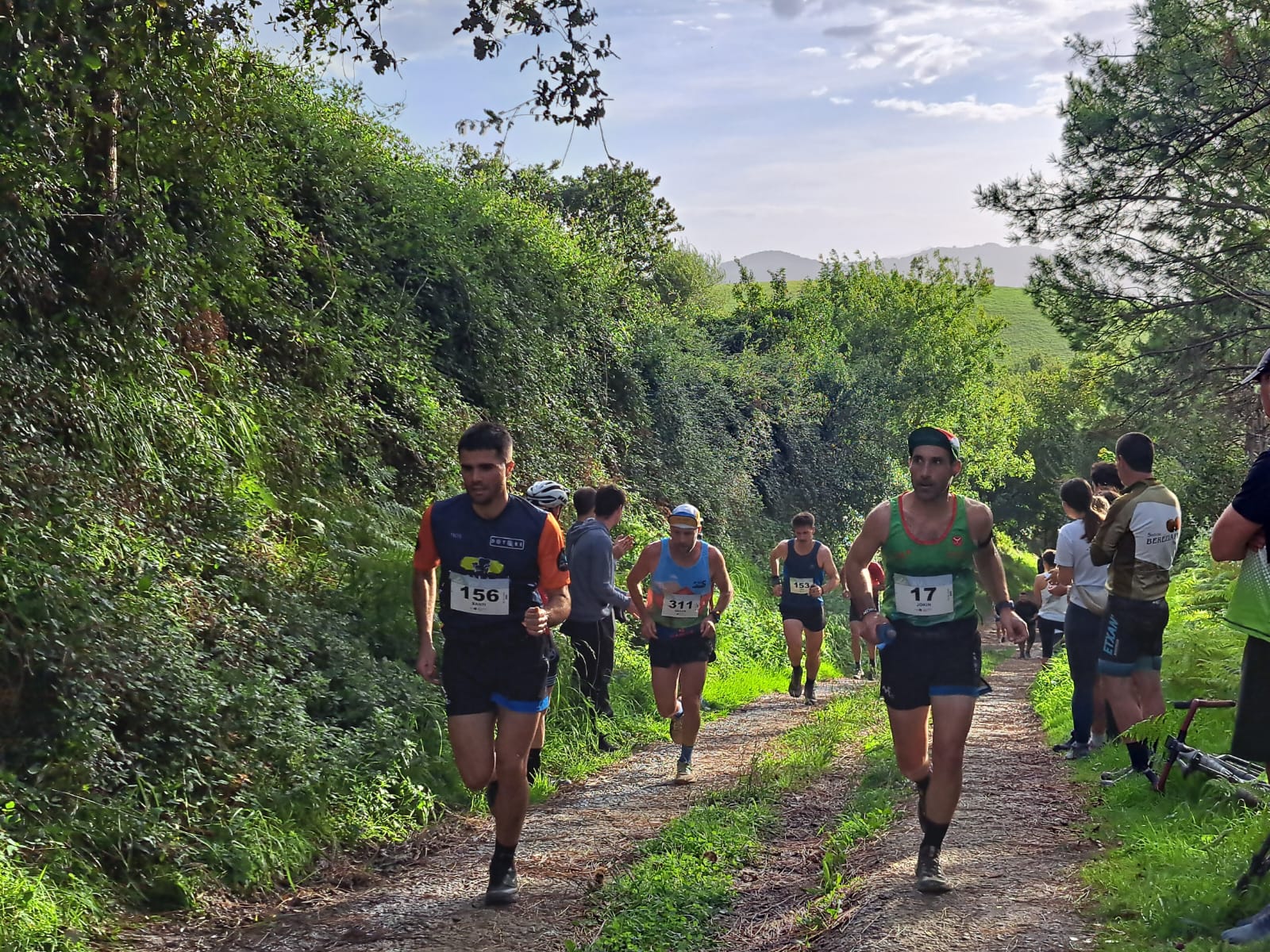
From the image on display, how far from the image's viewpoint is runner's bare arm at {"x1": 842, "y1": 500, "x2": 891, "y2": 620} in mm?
6141

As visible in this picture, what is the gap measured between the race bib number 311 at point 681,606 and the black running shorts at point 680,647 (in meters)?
0.12

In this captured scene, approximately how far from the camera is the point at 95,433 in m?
7.79

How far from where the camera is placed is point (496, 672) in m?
6.02

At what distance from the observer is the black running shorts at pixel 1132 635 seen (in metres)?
→ 7.85

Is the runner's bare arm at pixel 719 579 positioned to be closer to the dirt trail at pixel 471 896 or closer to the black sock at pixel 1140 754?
the dirt trail at pixel 471 896

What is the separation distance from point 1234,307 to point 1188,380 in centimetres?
122

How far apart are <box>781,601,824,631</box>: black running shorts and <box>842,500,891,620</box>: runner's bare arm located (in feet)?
27.4

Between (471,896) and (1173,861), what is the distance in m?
3.54

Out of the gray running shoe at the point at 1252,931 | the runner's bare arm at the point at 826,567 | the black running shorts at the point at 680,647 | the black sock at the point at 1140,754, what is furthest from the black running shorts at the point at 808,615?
the gray running shoe at the point at 1252,931

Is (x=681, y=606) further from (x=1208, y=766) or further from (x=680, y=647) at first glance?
(x=1208, y=766)

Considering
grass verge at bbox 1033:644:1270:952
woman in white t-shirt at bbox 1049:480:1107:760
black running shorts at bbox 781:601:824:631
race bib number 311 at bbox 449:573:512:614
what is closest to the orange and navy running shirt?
race bib number 311 at bbox 449:573:512:614

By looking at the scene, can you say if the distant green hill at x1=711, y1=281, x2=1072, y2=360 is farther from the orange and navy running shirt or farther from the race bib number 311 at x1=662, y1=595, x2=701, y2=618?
the orange and navy running shirt

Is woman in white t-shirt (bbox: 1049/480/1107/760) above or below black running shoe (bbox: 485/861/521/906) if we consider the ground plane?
above

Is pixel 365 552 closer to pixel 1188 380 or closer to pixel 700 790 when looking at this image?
pixel 700 790
